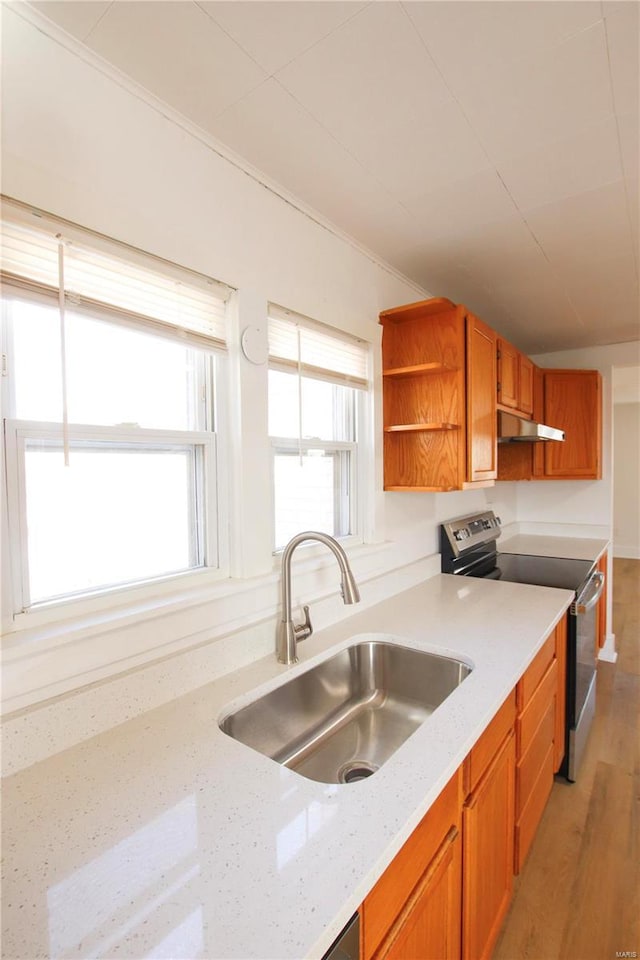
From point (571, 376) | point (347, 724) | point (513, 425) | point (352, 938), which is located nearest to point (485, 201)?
point (513, 425)

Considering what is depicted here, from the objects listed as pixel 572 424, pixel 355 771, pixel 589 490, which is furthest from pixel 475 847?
pixel 589 490

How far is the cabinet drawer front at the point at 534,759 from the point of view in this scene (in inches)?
59.4

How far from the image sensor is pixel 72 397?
3.52ft

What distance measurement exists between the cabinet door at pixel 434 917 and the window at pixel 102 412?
2.99 ft

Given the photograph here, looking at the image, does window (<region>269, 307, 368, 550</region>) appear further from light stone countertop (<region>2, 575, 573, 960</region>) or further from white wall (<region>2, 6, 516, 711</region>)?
light stone countertop (<region>2, 575, 573, 960</region>)

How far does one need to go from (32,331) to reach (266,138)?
852 mm

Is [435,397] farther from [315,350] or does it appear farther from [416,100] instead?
[416,100]

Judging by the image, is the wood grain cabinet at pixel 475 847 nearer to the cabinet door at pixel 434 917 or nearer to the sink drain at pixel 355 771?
the cabinet door at pixel 434 917

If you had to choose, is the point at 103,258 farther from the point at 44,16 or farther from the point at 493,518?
the point at 493,518

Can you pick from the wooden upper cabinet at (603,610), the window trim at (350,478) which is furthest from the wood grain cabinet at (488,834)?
the wooden upper cabinet at (603,610)

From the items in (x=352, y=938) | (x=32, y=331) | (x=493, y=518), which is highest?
(x=32, y=331)

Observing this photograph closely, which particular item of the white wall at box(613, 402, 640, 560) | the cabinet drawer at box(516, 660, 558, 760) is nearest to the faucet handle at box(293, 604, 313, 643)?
the cabinet drawer at box(516, 660, 558, 760)

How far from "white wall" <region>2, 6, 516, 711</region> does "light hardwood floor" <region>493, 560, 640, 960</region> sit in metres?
1.16

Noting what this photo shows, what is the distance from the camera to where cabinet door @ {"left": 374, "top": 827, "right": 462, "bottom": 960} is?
813 millimetres
